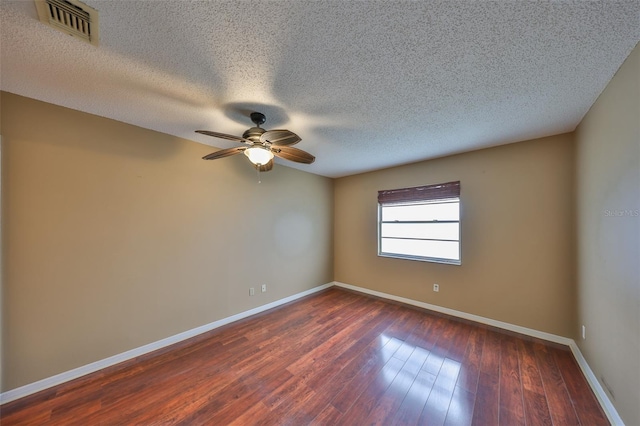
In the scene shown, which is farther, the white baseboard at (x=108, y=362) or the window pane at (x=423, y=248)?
the window pane at (x=423, y=248)

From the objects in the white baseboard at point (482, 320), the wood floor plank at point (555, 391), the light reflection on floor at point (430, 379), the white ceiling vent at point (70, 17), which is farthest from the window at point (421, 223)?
the white ceiling vent at point (70, 17)

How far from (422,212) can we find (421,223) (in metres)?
0.19

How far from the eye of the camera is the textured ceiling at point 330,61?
3.60 ft

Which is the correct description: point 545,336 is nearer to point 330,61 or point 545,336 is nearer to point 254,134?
point 330,61

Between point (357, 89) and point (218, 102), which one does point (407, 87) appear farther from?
point (218, 102)

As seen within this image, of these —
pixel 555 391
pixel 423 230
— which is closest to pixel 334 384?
pixel 555 391

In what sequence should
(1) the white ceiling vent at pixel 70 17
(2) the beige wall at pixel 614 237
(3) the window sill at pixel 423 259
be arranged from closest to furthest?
(1) the white ceiling vent at pixel 70 17 < (2) the beige wall at pixel 614 237 < (3) the window sill at pixel 423 259

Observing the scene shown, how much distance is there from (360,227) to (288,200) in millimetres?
1566

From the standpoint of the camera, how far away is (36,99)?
1876 mm

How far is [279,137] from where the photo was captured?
1.78 m

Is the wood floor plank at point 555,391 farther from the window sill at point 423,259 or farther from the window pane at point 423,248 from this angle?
the window pane at point 423,248

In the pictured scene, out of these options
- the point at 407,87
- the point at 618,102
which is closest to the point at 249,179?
the point at 407,87

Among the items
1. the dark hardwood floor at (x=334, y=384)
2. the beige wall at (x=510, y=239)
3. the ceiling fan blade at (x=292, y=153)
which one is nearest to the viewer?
the dark hardwood floor at (x=334, y=384)

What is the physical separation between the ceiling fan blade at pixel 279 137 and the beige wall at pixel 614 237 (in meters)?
2.15
